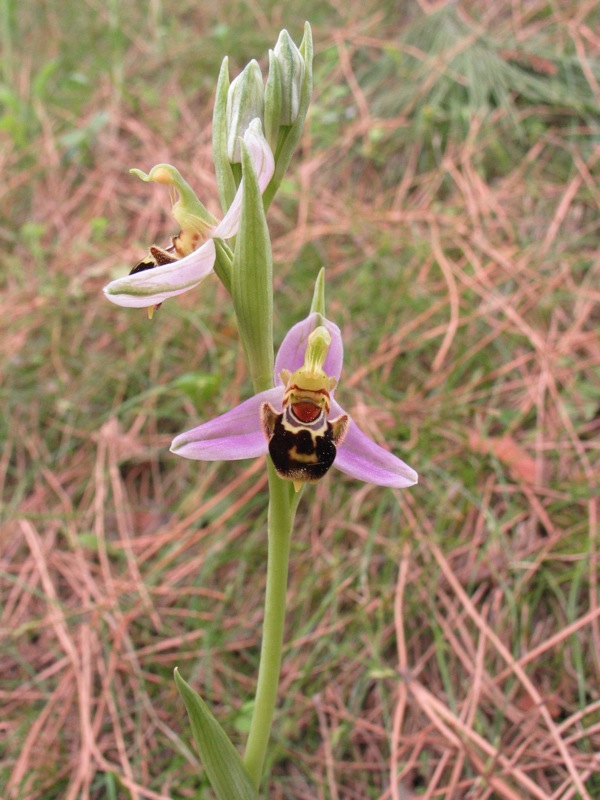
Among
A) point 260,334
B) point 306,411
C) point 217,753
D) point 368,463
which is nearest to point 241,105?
point 260,334

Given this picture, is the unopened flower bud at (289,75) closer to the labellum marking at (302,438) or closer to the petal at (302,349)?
the petal at (302,349)

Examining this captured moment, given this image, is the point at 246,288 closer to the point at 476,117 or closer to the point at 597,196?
the point at 597,196

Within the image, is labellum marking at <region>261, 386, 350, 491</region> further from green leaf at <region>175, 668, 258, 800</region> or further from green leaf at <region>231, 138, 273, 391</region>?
green leaf at <region>175, 668, 258, 800</region>

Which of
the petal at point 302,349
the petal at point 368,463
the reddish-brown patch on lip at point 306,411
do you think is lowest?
the petal at point 368,463

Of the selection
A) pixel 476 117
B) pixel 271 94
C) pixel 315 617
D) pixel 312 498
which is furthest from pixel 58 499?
pixel 476 117

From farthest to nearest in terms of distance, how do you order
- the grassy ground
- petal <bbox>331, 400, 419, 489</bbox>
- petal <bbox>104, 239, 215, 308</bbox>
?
the grassy ground, petal <bbox>331, 400, 419, 489</bbox>, petal <bbox>104, 239, 215, 308</bbox>

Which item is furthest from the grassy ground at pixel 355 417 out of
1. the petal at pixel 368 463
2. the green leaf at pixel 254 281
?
the green leaf at pixel 254 281

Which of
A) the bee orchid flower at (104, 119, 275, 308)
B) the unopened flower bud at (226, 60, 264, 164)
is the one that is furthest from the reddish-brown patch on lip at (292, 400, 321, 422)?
the unopened flower bud at (226, 60, 264, 164)

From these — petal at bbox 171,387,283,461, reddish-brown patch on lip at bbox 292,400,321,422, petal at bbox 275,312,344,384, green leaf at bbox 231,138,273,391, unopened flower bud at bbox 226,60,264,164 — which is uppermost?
unopened flower bud at bbox 226,60,264,164
